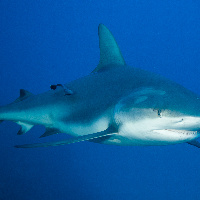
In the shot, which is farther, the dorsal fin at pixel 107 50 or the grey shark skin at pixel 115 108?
the dorsal fin at pixel 107 50

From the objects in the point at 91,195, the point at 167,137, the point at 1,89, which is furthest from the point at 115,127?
the point at 1,89

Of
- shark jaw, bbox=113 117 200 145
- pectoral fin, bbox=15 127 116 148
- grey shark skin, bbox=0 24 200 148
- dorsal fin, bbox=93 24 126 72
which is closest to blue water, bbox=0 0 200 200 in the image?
grey shark skin, bbox=0 24 200 148

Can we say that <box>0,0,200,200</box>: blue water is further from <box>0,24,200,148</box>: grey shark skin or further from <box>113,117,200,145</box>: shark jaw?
<box>113,117,200,145</box>: shark jaw

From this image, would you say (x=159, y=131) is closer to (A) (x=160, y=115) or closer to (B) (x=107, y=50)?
(A) (x=160, y=115)

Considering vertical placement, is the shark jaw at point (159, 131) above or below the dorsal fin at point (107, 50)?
below

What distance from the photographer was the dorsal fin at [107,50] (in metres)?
3.81

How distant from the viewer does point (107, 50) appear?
3.93m

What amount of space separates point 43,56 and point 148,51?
90.2 feet

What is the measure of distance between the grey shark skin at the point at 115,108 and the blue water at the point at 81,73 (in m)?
8.50

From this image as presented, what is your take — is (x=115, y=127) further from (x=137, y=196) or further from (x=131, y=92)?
(x=137, y=196)

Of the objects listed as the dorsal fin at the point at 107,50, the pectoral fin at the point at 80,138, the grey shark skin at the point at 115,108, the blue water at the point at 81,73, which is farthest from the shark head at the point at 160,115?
the blue water at the point at 81,73

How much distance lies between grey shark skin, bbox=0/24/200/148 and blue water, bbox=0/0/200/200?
8.50 m

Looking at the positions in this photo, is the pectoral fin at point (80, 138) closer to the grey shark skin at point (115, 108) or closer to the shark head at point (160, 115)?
the grey shark skin at point (115, 108)

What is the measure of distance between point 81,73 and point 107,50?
128 feet
